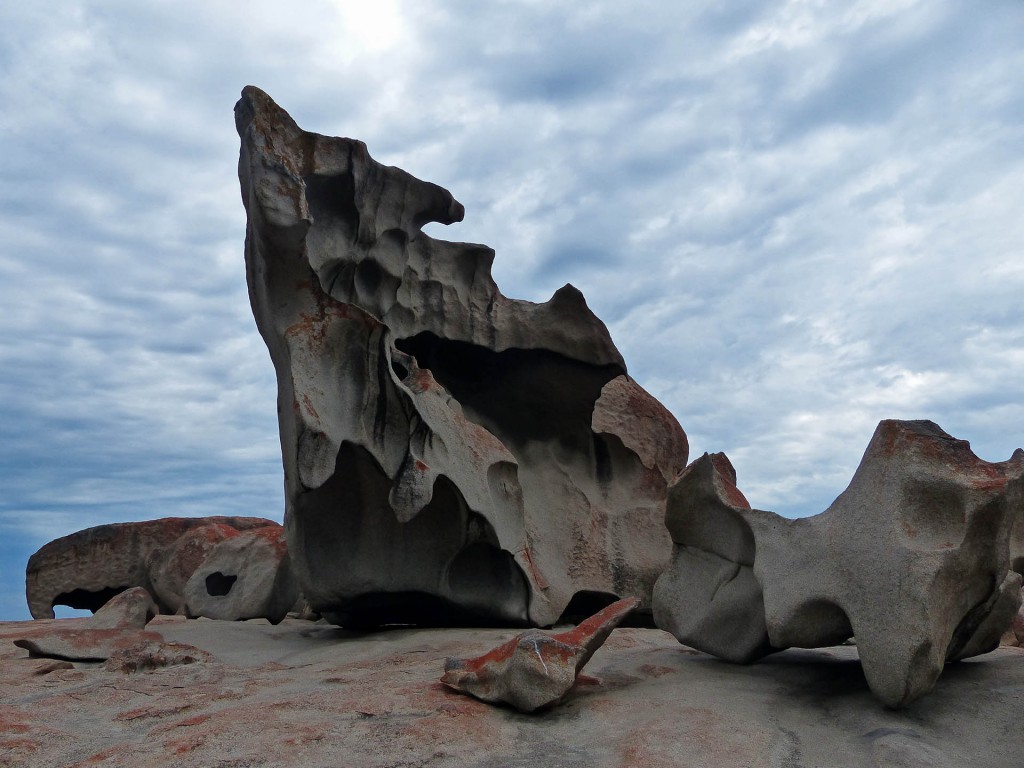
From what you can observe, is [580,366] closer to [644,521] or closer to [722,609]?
[644,521]

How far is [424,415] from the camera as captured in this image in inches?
232

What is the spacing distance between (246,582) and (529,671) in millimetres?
4847

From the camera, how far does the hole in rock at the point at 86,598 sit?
10.3 meters

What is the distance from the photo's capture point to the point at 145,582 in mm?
10102

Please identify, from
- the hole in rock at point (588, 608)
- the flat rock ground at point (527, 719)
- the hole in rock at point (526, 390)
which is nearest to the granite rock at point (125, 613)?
the flat rock ground at point (527, 719)

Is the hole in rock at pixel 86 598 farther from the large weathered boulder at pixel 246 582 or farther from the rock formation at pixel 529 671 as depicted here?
the rock formation at pixel 529 671

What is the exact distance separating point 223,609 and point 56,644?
2736 mm

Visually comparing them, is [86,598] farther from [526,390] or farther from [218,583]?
[526,390]

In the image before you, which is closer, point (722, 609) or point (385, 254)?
point (722, 609)

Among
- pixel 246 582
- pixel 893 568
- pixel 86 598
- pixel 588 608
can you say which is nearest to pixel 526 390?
pixel 588 608

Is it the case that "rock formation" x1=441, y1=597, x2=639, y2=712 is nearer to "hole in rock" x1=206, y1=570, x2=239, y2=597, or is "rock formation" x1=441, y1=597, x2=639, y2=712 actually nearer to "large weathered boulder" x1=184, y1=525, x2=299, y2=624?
"large weathered boulder" x1=184, y1=525, x2=299, y2=624

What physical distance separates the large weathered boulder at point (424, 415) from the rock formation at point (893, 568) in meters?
2.25

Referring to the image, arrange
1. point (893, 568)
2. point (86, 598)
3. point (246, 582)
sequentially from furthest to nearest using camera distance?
1. point (86, 598)
2. point (246, 582)
3. point (893, 568)

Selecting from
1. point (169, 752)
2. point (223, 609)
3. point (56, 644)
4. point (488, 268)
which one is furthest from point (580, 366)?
point (169, 752)
